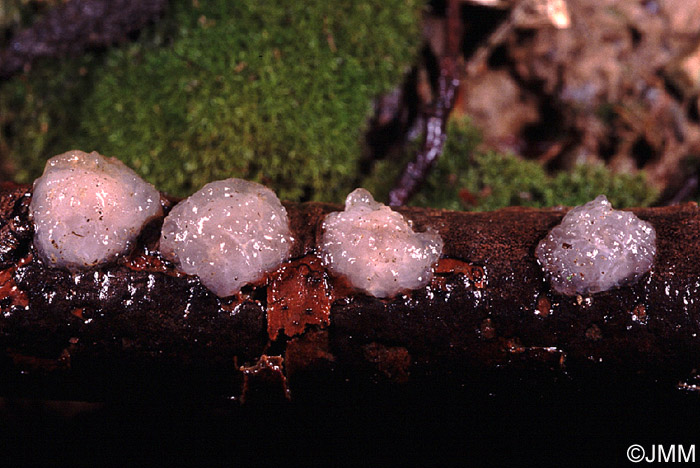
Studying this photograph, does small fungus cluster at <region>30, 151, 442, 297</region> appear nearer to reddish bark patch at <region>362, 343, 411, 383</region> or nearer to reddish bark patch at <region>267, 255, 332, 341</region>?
reddish bark patch at <region>267, 255, 332, 341</region>

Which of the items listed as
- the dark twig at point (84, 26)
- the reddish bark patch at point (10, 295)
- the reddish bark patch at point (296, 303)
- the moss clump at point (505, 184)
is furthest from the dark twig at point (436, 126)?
the reddish bark patch at point (10, 295)

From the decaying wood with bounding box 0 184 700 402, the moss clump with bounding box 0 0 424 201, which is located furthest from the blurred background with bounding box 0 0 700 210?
the decaying wood with bounding box 0 184 700 402

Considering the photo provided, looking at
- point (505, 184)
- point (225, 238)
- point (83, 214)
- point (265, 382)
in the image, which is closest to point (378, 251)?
point (225, 238)

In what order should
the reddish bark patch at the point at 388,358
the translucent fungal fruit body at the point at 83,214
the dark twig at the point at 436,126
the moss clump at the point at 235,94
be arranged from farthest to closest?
1. the dark twig at the point at 436,126
2. the moss clump at the point at 235,94
3. the reddish bark patch at the point at 388,358
4. the translucent fungal fruit body at the point at 83,214

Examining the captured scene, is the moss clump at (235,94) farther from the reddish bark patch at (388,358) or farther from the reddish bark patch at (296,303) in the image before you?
the reddish bark patch at (388,358)

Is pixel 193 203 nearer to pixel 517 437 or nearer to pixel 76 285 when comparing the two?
pixel 76 285

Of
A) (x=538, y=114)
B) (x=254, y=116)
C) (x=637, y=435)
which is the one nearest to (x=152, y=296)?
(x=254, y=116)
